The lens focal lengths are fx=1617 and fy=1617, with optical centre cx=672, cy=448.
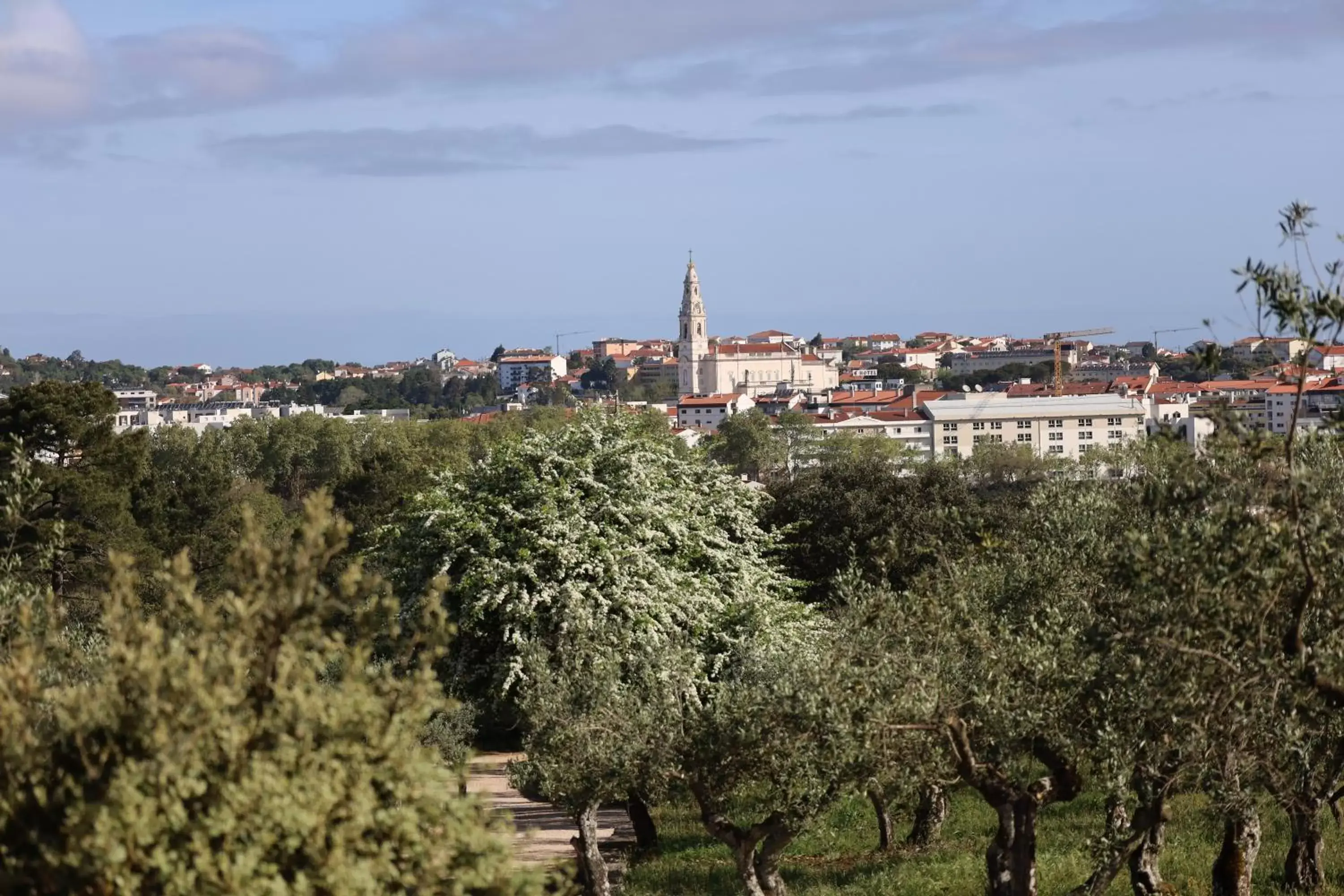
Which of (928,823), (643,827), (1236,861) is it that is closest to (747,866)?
(1236,861)

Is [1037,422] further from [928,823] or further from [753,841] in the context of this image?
[753,841]

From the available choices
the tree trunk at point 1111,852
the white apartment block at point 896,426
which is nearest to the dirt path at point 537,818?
the tree trunk at point 1111,852

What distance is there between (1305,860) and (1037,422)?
124 metres

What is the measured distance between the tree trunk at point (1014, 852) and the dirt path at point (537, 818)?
Result: 585 cm

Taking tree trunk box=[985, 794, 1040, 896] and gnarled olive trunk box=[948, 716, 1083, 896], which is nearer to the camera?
gnarled olive trunk box=[948, 716, 1083, 896]

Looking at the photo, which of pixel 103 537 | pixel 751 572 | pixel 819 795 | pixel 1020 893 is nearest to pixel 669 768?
pixel 819 795

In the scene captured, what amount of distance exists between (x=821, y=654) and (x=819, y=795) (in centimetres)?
106

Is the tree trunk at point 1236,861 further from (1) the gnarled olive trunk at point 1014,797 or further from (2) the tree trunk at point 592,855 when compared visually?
(2) the tree trunk at point 592,855

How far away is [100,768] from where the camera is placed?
582cm

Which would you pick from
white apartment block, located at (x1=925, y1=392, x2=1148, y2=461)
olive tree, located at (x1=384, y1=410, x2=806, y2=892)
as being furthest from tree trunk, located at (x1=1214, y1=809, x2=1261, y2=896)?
white apartment block, located at (x1=925, y1=392, x2=1148, y2=461)

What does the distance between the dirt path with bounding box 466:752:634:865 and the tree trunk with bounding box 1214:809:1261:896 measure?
7.24 m

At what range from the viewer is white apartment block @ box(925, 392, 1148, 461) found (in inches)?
5241

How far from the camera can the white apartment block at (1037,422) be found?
13312 cm

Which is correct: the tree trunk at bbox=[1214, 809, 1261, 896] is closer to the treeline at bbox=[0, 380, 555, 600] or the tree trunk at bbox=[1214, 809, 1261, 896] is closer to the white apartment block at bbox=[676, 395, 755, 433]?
the treeline at bbox=[0, 380, 555, 600]
